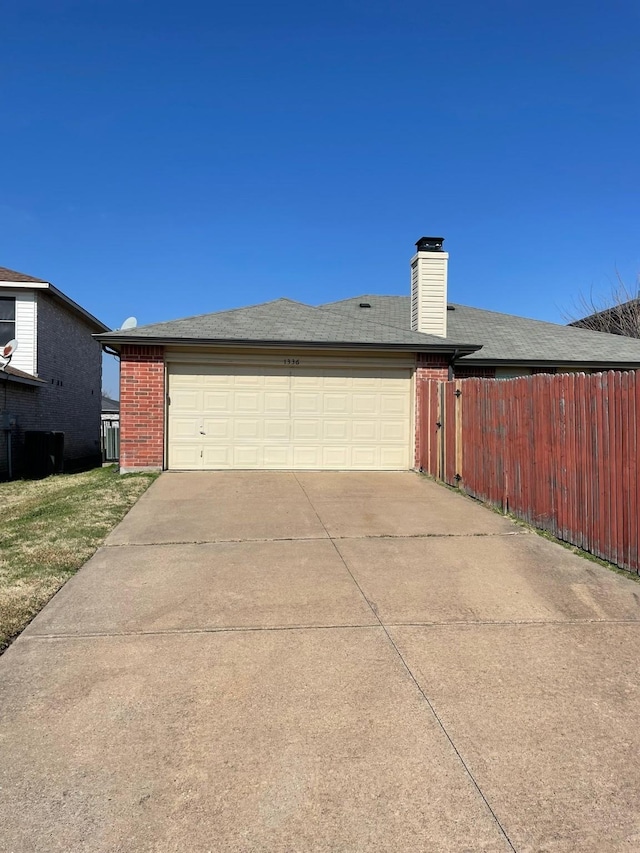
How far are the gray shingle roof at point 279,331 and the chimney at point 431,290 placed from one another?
3.34 ft

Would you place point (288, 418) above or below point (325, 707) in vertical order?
above

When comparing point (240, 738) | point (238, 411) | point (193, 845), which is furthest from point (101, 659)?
point (238, 411)

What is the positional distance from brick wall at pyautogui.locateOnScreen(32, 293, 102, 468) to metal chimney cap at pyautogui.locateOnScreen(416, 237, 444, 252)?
10.3 metres

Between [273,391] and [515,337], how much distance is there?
7.03 m

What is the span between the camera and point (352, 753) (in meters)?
2.69

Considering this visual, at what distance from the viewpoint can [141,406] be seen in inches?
458

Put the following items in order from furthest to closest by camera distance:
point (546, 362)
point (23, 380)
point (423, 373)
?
point (23, 380) → point (546, 362) → point (423, 373)

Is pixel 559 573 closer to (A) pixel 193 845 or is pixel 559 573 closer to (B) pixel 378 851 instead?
(B) pixel 378 851

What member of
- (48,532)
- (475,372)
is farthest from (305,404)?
(48,532)

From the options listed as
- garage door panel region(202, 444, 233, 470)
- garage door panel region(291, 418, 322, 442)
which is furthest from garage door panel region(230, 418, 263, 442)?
garage door panel region(291, 418, 322, 442)

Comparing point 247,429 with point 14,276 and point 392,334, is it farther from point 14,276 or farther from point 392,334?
point 14,276

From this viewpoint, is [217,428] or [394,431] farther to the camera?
[394,431]

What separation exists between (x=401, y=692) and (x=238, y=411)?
9.22m

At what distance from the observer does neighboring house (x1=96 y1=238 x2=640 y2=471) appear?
11656mm
